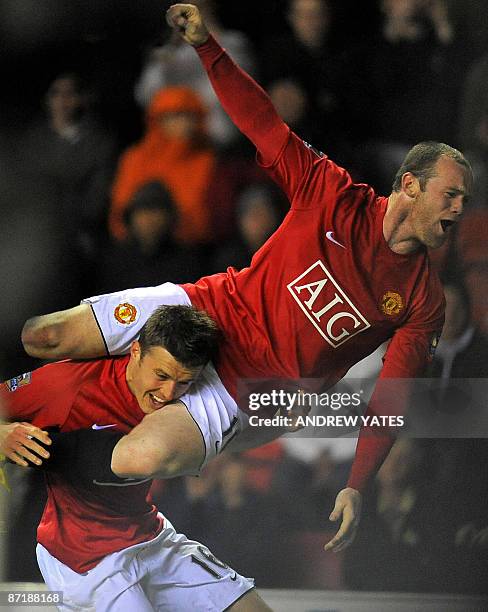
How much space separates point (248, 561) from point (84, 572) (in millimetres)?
440

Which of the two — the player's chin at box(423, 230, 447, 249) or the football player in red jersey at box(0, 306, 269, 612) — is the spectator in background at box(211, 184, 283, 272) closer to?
the football player in red jersey at box(0, 306, 269, 612)

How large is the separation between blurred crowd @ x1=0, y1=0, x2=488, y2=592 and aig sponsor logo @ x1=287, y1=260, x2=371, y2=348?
0.17 meters

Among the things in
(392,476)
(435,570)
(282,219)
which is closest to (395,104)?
(282,219)

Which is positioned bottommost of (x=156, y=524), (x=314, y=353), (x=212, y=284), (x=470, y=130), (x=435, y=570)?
(x=435, y=570)

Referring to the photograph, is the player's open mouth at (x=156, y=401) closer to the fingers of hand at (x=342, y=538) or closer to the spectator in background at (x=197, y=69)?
the fingers of hand at (x=342, y=538)

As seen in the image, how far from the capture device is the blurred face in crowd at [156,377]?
270cm

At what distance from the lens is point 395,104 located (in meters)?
2.70

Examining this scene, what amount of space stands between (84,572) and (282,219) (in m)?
1.08

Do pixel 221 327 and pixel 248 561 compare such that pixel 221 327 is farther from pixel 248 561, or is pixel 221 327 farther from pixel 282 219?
pixel 248 561

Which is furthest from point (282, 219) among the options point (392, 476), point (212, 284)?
point (392, 476)

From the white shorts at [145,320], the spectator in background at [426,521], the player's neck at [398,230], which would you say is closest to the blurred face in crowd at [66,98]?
the white shorts at [145,320]

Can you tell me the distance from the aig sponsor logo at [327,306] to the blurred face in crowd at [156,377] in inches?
13.0

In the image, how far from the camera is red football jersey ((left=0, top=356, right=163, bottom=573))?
9.00 ft

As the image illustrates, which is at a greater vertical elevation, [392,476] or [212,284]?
[212,284]
